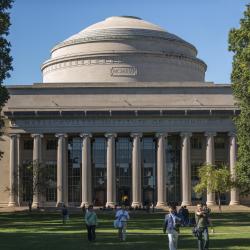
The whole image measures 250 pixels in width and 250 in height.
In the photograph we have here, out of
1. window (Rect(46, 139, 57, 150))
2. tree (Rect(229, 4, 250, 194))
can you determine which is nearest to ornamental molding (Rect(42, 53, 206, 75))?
window (Rect(46, 139, 57, 150))

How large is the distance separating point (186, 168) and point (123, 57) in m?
21.5

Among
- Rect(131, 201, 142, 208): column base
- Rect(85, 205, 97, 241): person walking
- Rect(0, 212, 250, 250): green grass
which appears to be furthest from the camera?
Rect(131, 201, 142, 208): column base

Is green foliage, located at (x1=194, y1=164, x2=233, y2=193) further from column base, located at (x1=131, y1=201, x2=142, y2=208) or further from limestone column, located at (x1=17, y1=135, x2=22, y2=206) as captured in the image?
limestone column, located at (x1=17, y1=135, x2=22, y2=206)

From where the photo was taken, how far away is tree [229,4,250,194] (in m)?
45.1

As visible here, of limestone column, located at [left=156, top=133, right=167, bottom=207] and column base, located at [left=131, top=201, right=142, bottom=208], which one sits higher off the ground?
limestone column, located at [left=156, top=133, right=167, bottom=207]

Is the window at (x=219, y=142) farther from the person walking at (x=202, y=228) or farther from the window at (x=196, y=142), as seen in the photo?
the person walking at (x=202, y=228)

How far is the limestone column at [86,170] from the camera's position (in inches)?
3442


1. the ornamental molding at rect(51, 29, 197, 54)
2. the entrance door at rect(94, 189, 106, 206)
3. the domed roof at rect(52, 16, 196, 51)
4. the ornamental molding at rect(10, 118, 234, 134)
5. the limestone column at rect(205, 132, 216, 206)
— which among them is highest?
the domed roof at rect(52, 16, 196, 51)

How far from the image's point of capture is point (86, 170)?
8750 cm

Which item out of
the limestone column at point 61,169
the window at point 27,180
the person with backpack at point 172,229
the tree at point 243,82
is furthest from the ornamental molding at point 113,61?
the person with backpack at point 172,229

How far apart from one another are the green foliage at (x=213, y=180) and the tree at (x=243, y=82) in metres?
31.4

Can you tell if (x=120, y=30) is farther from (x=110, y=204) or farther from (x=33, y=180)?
(x=33, y=180)

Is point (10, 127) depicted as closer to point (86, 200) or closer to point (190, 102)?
point (86, 200)

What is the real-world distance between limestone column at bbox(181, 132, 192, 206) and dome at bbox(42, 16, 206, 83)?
15463 mm
